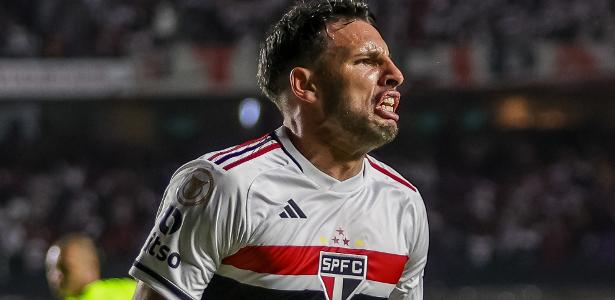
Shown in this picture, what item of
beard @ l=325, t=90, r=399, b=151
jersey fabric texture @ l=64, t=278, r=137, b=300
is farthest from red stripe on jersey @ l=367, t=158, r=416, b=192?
jersey fabric texture @ l=64, t=278, r=137, b=300

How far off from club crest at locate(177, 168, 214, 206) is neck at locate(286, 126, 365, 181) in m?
0.35

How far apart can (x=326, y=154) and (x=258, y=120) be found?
58.6 feet

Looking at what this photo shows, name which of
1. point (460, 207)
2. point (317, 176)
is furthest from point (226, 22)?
point (317, 176)

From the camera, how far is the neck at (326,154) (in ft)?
9.55

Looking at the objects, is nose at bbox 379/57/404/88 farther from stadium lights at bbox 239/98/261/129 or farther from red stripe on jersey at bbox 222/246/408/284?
stadium lights at bbox 239/98/261/129

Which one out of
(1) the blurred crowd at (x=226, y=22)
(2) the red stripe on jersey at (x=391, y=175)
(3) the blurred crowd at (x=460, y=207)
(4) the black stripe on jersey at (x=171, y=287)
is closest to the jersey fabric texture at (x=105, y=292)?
(2) the red stripe on jersey at (x=391, y=175)

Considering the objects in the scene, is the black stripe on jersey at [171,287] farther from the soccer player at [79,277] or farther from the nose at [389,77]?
the soccer player at [79,277]

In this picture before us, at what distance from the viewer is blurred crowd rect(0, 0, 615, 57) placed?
18656mm

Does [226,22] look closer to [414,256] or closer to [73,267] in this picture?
[73,267]

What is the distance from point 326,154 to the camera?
2922mm

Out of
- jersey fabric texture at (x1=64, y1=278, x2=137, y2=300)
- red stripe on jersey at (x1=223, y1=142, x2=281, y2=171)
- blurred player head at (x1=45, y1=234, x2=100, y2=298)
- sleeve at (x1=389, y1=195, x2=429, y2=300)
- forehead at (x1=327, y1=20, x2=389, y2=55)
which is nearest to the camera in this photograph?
red stripe on jersey at (x1=223, y1=142, x2=281, y2=171)

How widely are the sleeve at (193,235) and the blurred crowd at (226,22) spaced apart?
52.7 ft

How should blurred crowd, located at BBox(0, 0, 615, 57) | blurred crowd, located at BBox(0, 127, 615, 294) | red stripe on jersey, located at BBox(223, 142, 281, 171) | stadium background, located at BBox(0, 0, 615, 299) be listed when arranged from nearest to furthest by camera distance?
red stripe on jersey, located at BBox(223, 142, 281, 171), blurred crowd, located at BBox(0, 127, 615, 294), stadium background, located at BBox(0, 0, 615, 299), blurred crowd, located at BBox(0, 0, 615, 57)

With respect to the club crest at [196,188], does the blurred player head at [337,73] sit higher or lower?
higher
